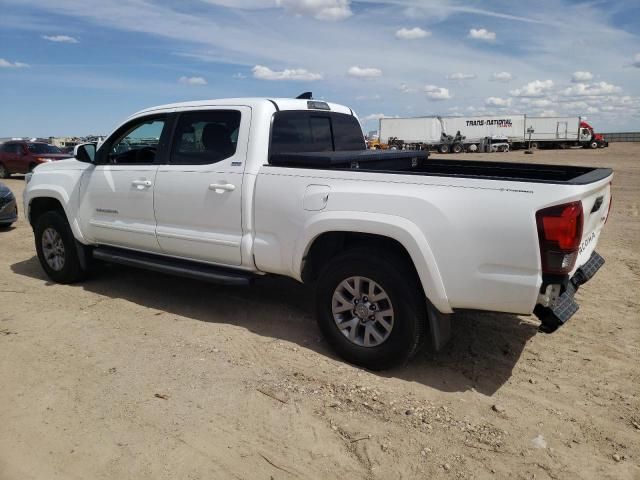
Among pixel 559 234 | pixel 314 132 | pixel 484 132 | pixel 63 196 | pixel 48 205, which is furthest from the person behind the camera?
pixel 484 132

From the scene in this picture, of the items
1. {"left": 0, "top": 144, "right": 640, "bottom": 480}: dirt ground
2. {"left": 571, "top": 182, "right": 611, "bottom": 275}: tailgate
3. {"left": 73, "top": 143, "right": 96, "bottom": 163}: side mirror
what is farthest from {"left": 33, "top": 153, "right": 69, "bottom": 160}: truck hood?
{"left": 571, "top": 182, "right": 611, "bottom": 275}: tailgate

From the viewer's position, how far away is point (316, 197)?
4.04 m

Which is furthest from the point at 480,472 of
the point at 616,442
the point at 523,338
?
the point at 523,338

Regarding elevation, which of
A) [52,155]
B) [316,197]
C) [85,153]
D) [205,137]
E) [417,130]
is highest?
[417,130]

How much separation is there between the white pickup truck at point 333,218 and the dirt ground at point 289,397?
1.54 feet

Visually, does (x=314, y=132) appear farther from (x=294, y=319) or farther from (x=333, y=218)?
(x=294, y=319)

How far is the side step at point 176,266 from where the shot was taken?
4.62m

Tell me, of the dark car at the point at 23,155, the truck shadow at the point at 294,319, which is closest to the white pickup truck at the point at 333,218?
the truck shadow at the point at 294,319

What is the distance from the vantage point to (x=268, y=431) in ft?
10.6

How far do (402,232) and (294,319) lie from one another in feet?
6.06

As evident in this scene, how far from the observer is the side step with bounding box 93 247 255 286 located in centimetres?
462

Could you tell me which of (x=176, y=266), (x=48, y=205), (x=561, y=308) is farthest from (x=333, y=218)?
(x=48, y=205)

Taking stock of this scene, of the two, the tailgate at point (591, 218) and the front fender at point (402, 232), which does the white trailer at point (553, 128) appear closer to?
the tailgate at point (591, 218)

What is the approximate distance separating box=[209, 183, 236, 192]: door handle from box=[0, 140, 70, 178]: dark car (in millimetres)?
17698
